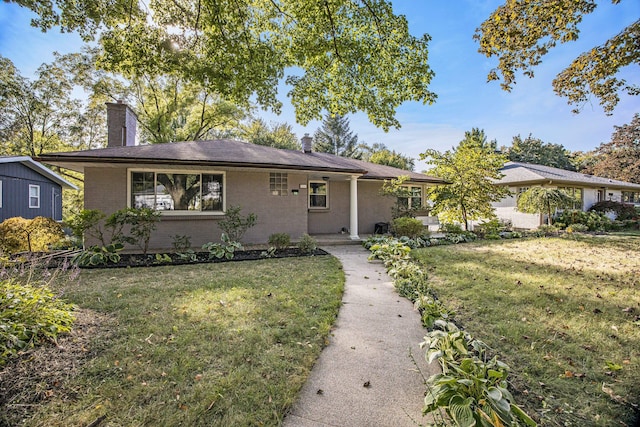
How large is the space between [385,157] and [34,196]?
29.7m

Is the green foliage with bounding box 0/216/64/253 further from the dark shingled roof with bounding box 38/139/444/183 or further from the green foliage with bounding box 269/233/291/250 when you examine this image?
the green foliage with bounding box 269/233/291/250

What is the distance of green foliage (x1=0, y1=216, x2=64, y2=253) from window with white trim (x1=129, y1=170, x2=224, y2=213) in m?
2.07

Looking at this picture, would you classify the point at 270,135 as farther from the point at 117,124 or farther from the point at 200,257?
the point at 200,257

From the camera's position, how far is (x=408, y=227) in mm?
10188

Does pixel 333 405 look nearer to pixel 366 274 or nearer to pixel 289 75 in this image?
pixel 366 274

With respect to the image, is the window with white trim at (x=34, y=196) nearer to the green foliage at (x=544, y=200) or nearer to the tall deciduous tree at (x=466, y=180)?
the tall deciduous tree at (x=466, y=180)

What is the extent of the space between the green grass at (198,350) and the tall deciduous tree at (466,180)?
841cm

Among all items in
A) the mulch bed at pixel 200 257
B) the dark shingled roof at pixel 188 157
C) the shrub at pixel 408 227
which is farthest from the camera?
the shrub at pixel 408 227

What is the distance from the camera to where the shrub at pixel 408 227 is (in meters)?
10.2

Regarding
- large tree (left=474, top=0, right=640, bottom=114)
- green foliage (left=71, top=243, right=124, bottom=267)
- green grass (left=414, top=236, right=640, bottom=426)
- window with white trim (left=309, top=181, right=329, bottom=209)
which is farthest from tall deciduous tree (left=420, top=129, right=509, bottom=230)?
green foliage (left=71, top=243, right=124, bottom=267)

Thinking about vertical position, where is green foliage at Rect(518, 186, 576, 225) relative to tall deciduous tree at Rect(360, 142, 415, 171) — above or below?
below

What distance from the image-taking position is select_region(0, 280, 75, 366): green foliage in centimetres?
242

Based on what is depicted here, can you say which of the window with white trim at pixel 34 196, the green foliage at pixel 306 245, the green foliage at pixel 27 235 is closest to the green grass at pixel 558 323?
the green foliage at pixel 306 245

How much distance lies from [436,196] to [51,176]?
69.8 feet
